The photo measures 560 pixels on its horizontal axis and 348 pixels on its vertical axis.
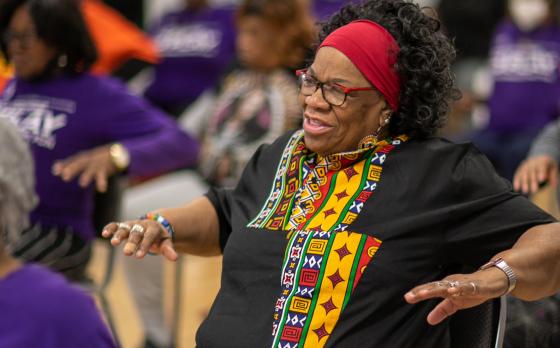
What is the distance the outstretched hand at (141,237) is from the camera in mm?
2535

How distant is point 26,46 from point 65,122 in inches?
12.5

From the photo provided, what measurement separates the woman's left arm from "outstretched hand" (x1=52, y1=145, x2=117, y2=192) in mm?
1602

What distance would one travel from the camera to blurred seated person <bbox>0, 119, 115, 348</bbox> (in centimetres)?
173

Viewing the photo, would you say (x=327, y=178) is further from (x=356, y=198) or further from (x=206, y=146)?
(x=206, y=146)

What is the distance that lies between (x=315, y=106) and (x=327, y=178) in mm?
178

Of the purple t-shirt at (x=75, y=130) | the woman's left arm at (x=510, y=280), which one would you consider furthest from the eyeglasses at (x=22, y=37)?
the woman's left arm at (x=510, y=280)

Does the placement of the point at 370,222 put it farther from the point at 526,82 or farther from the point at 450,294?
the point at 526,82

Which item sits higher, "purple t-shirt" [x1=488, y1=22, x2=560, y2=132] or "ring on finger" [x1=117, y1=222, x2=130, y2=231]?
"ring on finger" [x1=117, y1=222, x2=130, y2=231]

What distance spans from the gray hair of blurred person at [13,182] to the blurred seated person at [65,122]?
1.69 m

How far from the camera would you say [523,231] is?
234 centimetres

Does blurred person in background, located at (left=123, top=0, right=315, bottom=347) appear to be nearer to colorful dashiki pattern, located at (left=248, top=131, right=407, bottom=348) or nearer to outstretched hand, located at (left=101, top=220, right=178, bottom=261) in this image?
outstretched hand, located at (left=101, top=220, right=178, bottom=261)

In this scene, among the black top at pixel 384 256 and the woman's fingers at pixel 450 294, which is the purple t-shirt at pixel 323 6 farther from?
the woman's fingers at pixel 450 294

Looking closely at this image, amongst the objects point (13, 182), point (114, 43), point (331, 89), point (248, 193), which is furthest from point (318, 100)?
point (114, 43)

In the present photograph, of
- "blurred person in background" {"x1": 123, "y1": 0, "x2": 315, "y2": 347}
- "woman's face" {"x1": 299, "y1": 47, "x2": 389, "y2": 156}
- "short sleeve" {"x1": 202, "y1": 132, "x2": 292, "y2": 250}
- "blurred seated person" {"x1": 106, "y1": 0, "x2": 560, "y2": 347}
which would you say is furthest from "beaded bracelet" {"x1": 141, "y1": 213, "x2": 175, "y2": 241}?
"blurred person in background" {"x1": 123, "y1": 0, "x2": 315, "y2": 347}
